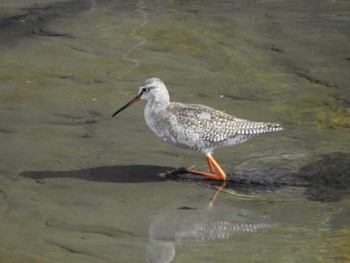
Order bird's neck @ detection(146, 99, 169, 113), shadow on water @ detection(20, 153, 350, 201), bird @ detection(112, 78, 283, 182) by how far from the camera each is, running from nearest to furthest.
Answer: shadow on water @ detection(20, 153, 350, 201)
bird @ detection(112, 78, 283, 182)
bird's neck @ detection(146, 99, 169, 113)

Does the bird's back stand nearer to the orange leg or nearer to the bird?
the bird

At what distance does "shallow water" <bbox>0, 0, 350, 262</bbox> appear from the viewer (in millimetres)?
7852

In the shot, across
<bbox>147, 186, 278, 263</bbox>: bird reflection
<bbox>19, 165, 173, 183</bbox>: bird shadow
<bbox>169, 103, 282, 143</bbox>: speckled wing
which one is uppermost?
<bbox>169, 103, 282, 143</bbox>: speckled wing

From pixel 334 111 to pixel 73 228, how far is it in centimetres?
401

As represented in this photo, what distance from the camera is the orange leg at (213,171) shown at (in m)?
9.30

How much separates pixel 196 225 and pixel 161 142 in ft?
7.21

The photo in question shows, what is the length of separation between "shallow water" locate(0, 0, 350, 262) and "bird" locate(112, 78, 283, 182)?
254 mm

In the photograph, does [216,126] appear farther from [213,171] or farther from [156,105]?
[156,105]

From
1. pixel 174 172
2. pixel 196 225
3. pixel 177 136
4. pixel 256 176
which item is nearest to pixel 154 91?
pixel 177 136

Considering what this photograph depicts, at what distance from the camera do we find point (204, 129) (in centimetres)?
945

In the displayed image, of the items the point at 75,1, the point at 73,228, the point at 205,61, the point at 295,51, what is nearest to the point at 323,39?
the point at 295,51

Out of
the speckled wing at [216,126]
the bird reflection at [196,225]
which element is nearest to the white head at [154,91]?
the speckled wing at [216,126]

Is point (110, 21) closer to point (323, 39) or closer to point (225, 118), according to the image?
point (323, 39)

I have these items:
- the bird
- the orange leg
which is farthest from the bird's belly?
the orange leg
